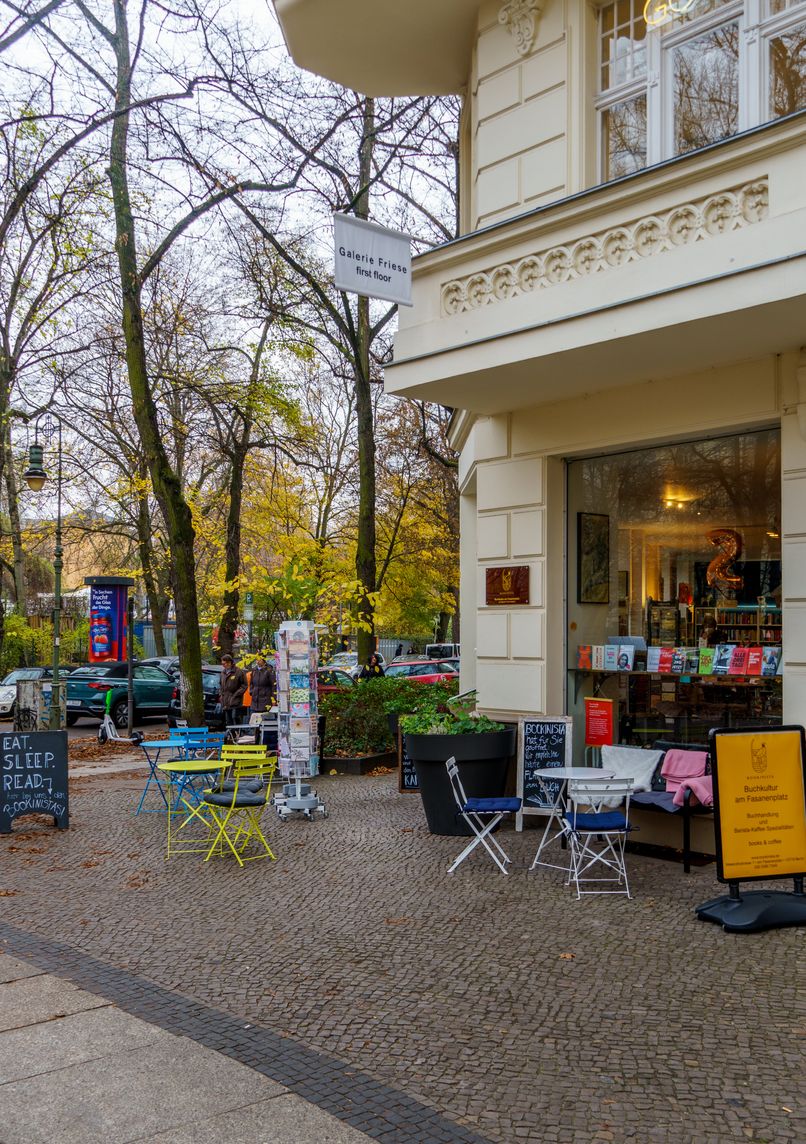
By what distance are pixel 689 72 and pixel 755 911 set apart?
22.0ft

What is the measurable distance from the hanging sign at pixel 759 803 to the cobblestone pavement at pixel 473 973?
0.46 m

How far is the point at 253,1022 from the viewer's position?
16.5ft

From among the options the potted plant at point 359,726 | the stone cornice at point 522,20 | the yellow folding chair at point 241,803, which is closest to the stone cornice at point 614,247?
the stone cornice at point 522,20

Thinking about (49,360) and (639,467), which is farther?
(49,360)

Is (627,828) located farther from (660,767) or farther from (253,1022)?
(253,1022)

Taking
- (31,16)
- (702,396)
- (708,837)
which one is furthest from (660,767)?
(31,16)

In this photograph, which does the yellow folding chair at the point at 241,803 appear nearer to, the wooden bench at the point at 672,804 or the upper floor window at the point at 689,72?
the wooden bench at the point at 672,804

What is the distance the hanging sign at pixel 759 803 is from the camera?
6.50 m

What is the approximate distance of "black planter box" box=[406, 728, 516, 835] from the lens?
9.26 m

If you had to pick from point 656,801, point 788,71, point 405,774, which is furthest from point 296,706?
point 788,71

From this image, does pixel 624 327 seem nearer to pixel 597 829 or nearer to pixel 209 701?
pixel 597 829

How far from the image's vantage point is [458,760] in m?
9.26

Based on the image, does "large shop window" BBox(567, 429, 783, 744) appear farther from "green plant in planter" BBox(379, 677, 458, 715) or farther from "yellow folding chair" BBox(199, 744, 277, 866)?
"green plant in planter" BBox(379, 677, 458, 715)

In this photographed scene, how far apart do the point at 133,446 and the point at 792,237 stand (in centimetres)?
2381
